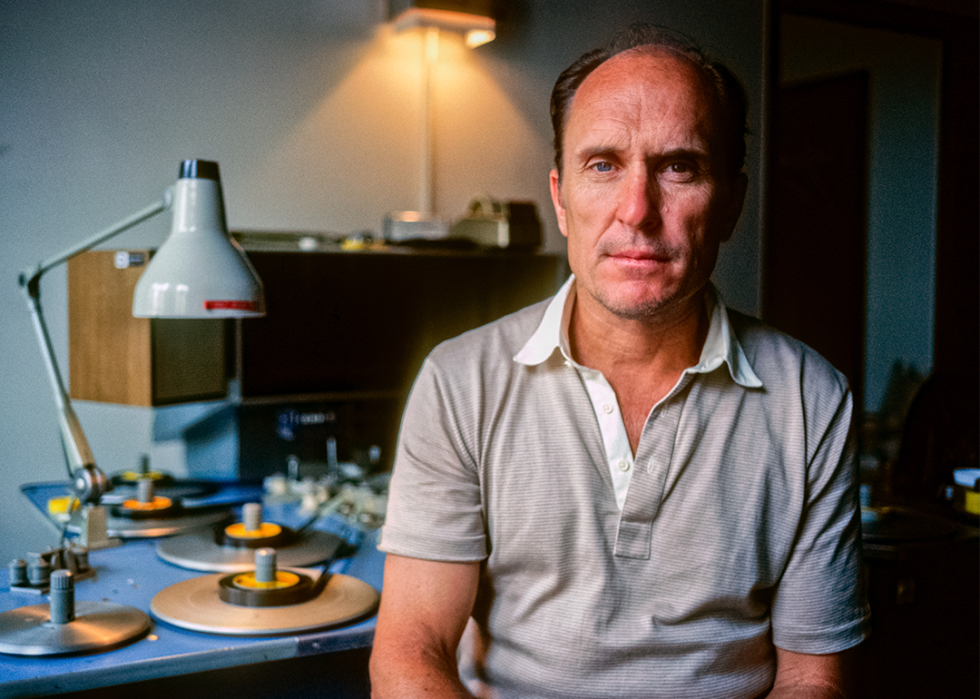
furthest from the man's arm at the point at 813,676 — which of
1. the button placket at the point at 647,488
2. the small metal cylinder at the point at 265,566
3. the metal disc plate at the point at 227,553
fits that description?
the metal disc plate at the point at 227,553

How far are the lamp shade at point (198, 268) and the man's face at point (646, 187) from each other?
770 mm

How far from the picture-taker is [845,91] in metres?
4.25

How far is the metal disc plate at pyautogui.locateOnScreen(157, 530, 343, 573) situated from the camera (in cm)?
182

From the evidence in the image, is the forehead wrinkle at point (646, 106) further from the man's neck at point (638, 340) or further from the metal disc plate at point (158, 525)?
the metal disc plate at point (158, 525)

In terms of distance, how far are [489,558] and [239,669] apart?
794 millimetres

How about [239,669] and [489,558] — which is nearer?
[489,558]

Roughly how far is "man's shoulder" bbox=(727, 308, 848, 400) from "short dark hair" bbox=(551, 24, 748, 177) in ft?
0.85

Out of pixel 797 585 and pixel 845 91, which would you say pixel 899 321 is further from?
pixel 797 585

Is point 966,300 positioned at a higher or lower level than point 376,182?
lower

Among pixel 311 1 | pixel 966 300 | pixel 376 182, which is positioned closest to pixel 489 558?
pixel 376 182

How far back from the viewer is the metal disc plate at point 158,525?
209 cm

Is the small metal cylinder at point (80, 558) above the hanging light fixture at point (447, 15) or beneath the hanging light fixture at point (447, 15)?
beneath

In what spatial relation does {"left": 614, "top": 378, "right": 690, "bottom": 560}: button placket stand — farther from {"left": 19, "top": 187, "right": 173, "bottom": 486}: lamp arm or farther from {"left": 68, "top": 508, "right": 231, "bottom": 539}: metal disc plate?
{"left": 68, "top": 508, "right": 231, "bottom": 539}: metal disc plate

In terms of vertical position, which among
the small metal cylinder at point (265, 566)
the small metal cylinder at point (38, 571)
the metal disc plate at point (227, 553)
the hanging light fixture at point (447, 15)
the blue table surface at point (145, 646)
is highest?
the hanging light fixture at point (447, 15)
